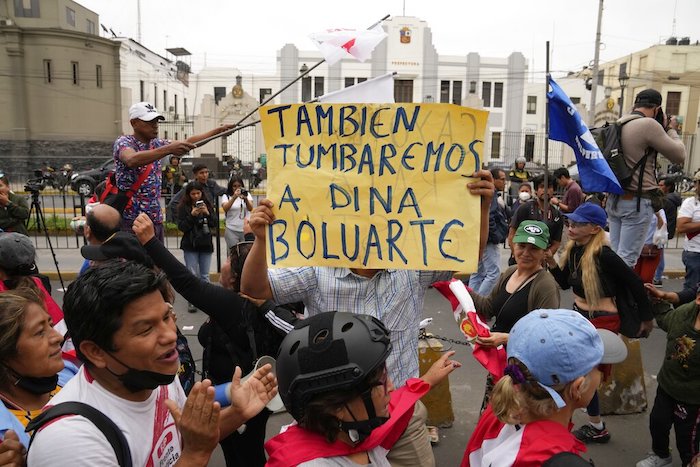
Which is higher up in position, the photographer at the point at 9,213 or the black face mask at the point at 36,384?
the photographer at the point at 9,213

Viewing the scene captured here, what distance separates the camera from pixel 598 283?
13.1ft

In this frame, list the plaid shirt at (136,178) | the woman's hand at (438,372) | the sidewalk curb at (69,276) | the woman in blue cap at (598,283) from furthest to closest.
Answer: the sidewalk curb at (69,276), the plaid shirt at (136,178), the woman in blue cap at (598,283), the woman's hand at (438,372)

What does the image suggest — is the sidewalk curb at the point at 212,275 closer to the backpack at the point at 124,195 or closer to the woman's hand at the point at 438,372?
the backpack at the point at 124,195

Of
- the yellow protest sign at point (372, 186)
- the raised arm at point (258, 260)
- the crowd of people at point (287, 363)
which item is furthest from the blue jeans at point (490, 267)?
the raised arm at point (258, 260)

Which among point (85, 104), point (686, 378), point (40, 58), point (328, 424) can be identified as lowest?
point (686, 378)

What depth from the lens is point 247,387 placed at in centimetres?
192

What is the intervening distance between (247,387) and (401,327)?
3.05ft

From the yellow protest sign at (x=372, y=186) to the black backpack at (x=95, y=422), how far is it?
1.04 metres

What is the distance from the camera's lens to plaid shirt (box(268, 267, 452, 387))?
2.57 metres

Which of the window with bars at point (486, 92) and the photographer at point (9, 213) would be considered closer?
the photographer at point (9, 213)

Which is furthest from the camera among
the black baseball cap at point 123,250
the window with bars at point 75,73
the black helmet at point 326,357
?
the window with bars at point 75,73

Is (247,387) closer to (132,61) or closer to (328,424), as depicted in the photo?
(328,424)

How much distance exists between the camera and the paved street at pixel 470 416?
401 cm

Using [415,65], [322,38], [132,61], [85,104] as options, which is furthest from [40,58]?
[322,38]
